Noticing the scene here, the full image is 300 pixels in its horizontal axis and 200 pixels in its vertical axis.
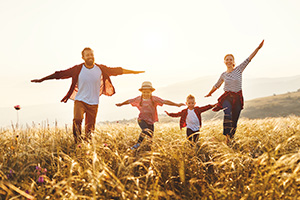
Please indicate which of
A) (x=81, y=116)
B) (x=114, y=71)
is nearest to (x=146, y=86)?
(x=114, y=71)

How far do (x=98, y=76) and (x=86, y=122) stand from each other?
1.11 metres

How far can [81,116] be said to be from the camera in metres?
5.71

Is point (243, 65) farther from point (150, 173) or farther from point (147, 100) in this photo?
point (150, 173)

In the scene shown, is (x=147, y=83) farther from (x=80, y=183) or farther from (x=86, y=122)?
(x=80, y=183)

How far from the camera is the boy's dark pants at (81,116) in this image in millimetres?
5566

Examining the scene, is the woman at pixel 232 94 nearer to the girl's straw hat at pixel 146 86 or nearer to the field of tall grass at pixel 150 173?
the field of tall grass at pixel 150 173

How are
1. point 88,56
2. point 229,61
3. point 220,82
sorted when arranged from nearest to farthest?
point 88,56
point 229,61
point 220,82

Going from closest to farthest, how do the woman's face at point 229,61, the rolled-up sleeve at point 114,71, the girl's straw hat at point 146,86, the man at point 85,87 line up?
the man at point 85,87 < the girl's straw hat at point 146,86 < the woman's face at point 229,61 < the rolled-up sleeve at point 114,71

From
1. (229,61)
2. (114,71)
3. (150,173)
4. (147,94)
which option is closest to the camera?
(150,173)

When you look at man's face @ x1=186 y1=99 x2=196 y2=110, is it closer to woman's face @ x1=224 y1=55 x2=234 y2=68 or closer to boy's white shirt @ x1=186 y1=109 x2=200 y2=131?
boy's white shirt @ x1=186 y1=109 x2=200 y2=131

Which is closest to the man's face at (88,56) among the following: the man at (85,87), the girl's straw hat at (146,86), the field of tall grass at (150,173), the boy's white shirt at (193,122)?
the man at (85,87)

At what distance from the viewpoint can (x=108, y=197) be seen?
10.5 ft

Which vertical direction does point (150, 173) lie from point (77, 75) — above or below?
below

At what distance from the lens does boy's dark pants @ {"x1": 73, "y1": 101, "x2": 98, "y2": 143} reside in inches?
219
